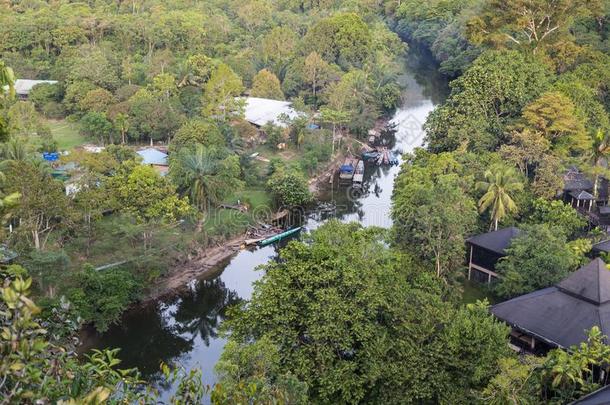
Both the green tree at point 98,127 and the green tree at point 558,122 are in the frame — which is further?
the green tree at point 98,127

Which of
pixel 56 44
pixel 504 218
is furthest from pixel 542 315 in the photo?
pixel 56 44

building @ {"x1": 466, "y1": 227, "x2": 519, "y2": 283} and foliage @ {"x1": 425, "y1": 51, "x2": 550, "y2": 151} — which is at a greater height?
foliage @ {"x1": 425, "y1": 51, "x2": 550, "y2": 151}

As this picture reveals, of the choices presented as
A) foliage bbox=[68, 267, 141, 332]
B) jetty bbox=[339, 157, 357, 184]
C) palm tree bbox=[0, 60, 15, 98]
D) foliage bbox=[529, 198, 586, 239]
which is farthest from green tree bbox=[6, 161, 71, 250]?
foliage bbox=[529, 198, 586, 239]

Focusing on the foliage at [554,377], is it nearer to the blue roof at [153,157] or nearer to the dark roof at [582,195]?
the dark roof at [582,195]

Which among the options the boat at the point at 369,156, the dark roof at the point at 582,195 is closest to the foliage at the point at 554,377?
the dark roof at the point at 582,195

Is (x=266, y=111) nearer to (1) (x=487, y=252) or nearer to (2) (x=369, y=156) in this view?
(2) (x=369, y=156)

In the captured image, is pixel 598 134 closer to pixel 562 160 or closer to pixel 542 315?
pixel 562 160

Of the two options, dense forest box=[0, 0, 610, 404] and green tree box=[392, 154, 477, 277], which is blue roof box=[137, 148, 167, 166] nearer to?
dense forest box=[0, 0, 610, 404]
